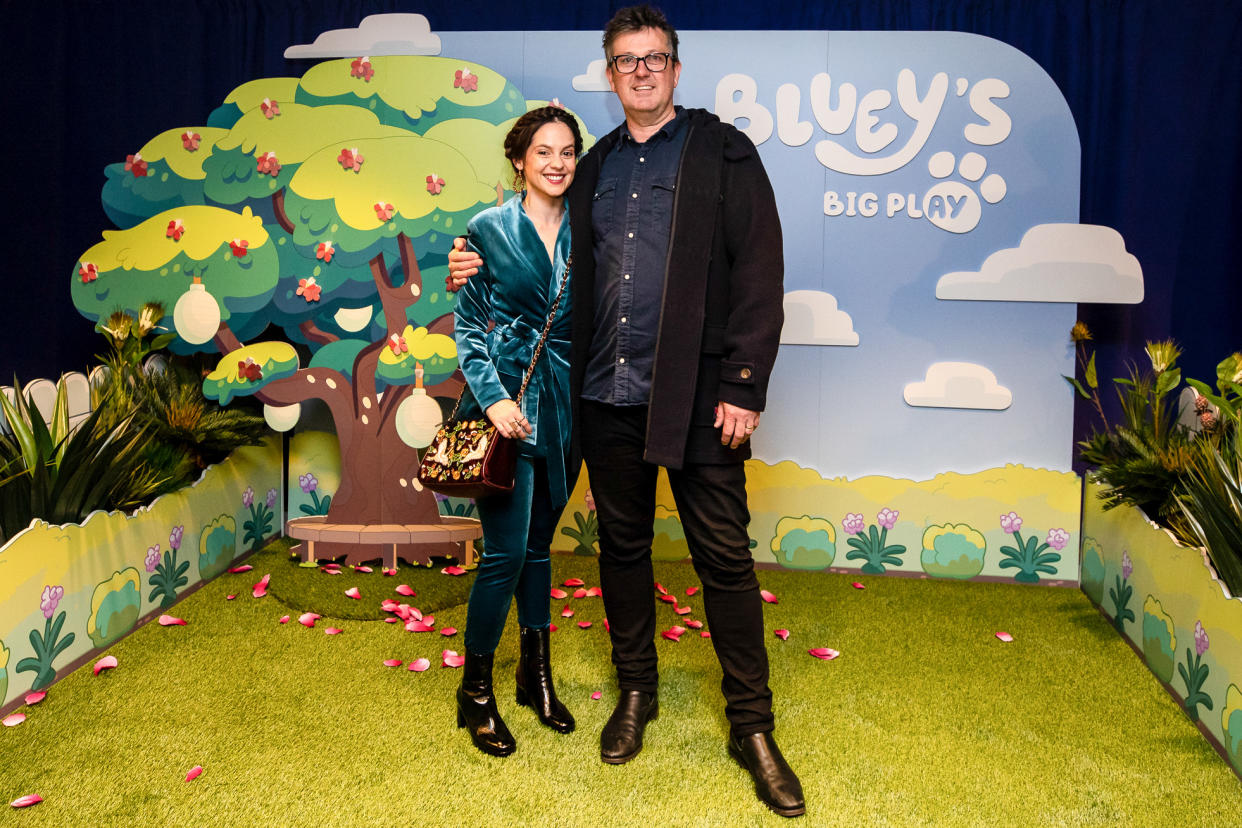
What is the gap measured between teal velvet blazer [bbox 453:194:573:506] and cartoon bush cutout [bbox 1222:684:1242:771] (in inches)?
64.8

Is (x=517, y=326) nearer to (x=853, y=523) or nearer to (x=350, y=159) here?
(x=350, y=159)

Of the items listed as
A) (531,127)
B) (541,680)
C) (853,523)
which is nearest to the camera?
(531,127)

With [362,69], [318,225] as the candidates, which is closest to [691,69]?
[362,69]

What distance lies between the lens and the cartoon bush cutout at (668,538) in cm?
366

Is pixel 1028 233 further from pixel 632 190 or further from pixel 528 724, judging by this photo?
pixel 528 724

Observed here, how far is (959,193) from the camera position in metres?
3.42

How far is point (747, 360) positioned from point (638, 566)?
0.58 m

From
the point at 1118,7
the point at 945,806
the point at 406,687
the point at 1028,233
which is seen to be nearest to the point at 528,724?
the point at 406,687

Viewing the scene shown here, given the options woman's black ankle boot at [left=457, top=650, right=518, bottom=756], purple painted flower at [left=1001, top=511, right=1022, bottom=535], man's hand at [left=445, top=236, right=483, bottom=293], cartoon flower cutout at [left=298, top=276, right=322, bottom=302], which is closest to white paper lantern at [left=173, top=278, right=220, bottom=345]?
cartoon flower cutout at [left=298, top=276, right=322, bottom=302]

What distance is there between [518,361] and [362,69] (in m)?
2.02

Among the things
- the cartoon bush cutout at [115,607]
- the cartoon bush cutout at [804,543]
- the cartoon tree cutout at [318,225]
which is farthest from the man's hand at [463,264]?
the cartoon bush cutout at [804,543]

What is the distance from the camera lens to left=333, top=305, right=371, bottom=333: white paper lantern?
3.58 metres

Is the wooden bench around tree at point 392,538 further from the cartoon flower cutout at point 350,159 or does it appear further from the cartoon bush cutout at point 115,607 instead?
the cartoon flower cutout at point 350,159

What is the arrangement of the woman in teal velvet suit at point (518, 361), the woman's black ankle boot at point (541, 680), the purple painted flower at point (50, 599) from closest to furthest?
the woman in teal velvet suit at point (518, 361), the woman's black ankle boot at point (541, 680), the purple painted flower at point (50, 599)
